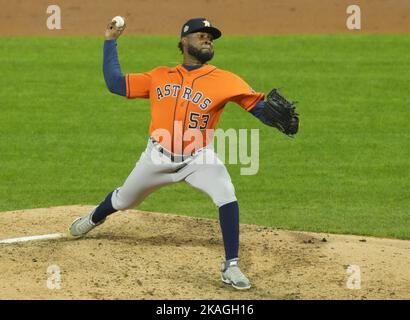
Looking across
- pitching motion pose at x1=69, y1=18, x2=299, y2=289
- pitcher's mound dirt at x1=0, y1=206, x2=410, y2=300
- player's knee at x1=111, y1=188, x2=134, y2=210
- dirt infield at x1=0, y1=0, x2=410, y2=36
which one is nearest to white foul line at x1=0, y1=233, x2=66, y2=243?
pitcher's mound dirt at x1=0, y1=206, x2=410, y2=300

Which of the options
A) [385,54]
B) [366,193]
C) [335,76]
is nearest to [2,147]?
[366,193]

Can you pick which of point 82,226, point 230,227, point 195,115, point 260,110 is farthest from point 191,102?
point 82,226

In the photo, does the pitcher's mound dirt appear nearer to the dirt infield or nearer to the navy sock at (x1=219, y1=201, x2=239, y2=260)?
the navy sock at (x1=219, y1=201, x2=239, y2=260)

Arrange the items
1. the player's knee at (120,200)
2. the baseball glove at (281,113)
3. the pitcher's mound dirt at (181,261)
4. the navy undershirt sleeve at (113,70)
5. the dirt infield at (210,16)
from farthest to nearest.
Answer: the dirt infield at (210,16) → the player's knee at (120,200) → the navy undershirt sleeve at (113,70) → the baseball glove at (281,113) → the pitcher's mound dirt at (181,261)

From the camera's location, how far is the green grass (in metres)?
10.4

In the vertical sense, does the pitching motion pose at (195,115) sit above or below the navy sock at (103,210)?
above

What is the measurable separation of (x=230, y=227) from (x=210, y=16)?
11.3 m

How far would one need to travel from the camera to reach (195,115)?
23.8 ft

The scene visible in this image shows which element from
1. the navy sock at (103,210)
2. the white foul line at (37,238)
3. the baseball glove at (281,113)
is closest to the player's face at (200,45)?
the baseball glove at (281,113)

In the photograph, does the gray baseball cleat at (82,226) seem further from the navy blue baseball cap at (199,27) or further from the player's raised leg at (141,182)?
the navy blue baseball cap at (199,27)

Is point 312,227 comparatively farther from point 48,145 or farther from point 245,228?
point 48,145

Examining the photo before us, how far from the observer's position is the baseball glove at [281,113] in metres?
7.14

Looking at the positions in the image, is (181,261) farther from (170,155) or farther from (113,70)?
(113,70)

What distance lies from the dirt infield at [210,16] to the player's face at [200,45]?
34.6 ft
